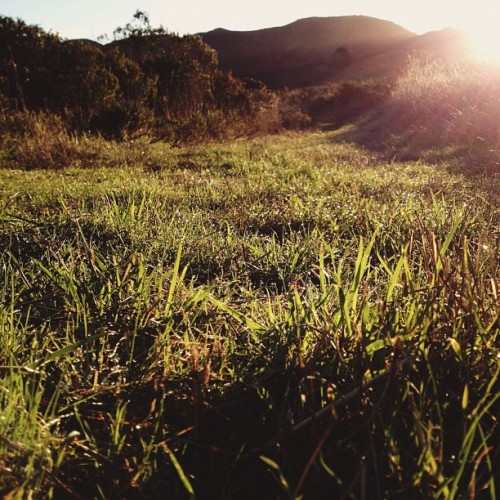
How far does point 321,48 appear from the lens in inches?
2224

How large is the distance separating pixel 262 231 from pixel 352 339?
1607mm

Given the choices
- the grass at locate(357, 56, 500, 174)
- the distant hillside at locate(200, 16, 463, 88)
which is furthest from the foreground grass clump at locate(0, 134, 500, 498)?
the distant hillside at locate(200, 16, 463, 88)

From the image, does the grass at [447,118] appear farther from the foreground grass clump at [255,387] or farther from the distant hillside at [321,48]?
the distant hillside at [321,48]

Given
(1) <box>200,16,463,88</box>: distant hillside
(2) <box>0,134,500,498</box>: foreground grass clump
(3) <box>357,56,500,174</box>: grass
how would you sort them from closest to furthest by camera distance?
(2) <box>0,134,500,498</box>: foreground grass clump < (3) <box>357,56,500,174</box>: grass < (1) <box>200,16,463,88</box>: distant hillside

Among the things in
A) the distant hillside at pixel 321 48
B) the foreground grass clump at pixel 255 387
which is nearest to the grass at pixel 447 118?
the foreground grass clump at pixel 255 387

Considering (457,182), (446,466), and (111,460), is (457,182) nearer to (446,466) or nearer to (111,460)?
(446,466)

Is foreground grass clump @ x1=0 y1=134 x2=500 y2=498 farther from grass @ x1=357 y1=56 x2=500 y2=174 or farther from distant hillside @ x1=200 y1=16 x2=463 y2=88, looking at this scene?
distant hillside @ x1=200 y1=16 x2=463 y2=88

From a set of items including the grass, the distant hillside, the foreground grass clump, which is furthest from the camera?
the distant hillside

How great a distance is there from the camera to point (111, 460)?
877 mm

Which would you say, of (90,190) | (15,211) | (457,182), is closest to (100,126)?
(90,190)

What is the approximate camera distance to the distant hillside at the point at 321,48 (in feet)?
146

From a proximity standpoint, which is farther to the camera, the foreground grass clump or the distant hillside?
the distant hillside

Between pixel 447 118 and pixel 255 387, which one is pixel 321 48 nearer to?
pixel 447 118

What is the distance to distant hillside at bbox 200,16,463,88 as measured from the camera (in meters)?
44.4
